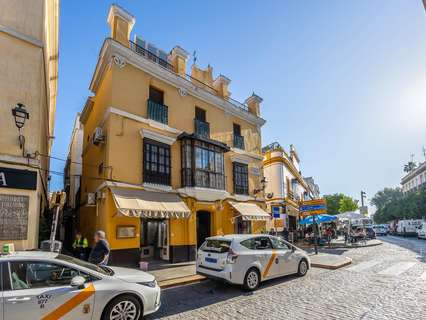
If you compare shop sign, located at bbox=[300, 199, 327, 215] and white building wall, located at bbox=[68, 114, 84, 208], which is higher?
white building wall, located at bbox=[68, 114, 84, 208]

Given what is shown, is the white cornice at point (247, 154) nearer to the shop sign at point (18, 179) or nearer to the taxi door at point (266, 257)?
the taxi door at point (266, 257)

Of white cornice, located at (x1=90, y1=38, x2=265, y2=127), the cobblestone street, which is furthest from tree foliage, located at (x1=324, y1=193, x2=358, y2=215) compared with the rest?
the cobblestone street

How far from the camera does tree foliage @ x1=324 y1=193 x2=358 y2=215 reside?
5358 cm

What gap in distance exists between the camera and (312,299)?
22.2ft

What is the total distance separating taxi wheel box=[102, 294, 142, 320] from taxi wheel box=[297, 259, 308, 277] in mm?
6291

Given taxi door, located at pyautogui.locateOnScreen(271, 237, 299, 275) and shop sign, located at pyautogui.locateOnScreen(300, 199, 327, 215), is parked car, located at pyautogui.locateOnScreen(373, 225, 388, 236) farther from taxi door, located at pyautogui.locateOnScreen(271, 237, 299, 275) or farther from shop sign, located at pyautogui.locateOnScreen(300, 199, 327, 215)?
taxi door, located at pyautogui.locateOnScreen(271, 237, 299, 275)

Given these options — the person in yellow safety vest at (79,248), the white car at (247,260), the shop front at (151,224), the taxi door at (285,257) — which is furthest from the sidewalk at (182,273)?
the person in yellow safety vest at (79,248)

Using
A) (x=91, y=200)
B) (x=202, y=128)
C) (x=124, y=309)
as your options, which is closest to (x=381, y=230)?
(x=202, y=128)

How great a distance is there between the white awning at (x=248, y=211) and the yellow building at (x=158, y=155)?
9 cm

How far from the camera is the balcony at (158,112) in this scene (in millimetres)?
12984

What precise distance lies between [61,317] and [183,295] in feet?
12.1

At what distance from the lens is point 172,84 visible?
46.5 ft

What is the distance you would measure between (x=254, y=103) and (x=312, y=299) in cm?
1487

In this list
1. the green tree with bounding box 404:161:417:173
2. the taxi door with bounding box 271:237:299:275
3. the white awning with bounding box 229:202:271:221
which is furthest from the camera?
the green tree with bounding box 404:161:417:173
